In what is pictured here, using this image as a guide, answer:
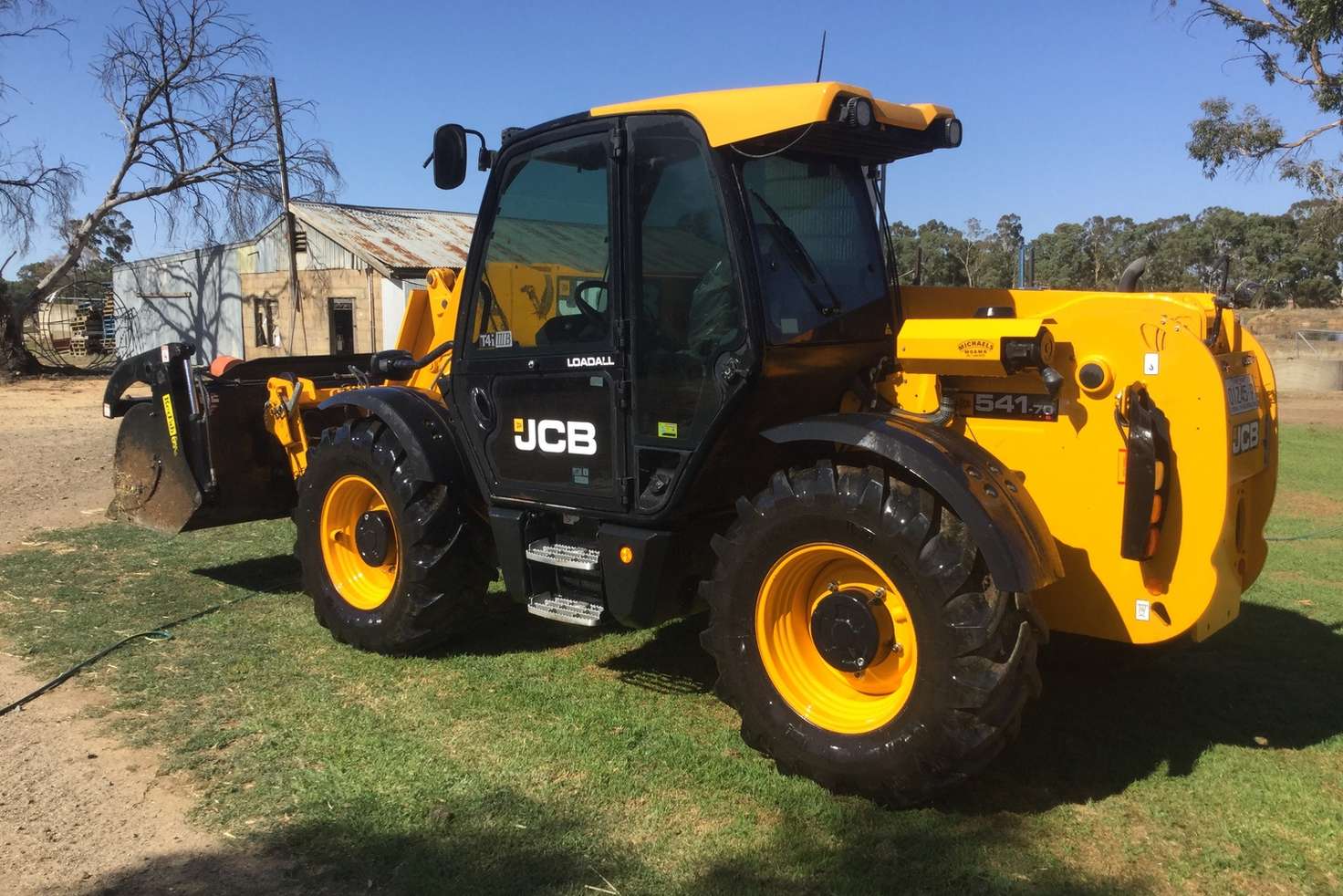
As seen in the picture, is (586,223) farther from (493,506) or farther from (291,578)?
(291,578)

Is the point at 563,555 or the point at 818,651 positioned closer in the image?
the point at 818,651

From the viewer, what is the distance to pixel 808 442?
411cm

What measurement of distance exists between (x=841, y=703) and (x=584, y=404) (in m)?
1.64

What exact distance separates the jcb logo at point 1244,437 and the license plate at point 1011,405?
600mm

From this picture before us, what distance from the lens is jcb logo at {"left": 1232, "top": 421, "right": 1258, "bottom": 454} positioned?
3.68 m

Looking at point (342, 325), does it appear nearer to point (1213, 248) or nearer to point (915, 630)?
point (915, 630)

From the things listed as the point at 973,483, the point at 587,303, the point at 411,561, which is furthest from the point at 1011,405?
the point at 411,561

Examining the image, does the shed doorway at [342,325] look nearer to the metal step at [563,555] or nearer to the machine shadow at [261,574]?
A: the machine shadow at [261,574]

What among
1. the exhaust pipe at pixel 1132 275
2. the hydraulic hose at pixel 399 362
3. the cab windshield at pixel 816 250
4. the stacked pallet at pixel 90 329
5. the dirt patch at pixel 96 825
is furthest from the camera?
the stacked pallet at pixel 90 329

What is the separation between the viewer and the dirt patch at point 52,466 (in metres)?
9.10

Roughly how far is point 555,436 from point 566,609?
765 millimetres

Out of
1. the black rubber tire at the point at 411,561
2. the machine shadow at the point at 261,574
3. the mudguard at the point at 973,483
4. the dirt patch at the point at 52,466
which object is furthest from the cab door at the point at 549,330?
the dirt patch at the point at 52,466

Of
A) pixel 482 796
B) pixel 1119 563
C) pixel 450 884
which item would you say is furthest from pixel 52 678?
pixel 1119 563

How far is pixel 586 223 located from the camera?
14.8 ft
